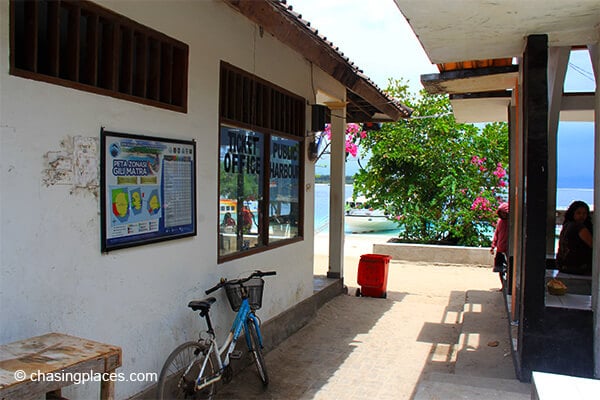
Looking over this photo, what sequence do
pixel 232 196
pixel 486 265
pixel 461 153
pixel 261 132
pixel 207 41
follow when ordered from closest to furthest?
1. pixel 207 41
2. pixel 232 196
3. pixel 261 132
4. pixel 486 265
5. pixel 461 153

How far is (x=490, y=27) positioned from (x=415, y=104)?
1023 centimetres

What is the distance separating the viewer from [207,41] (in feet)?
15.6

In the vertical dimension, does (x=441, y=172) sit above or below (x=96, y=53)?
below

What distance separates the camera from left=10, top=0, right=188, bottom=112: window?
9.89 feet

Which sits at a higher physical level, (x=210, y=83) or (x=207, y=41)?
(x=207, y=41)

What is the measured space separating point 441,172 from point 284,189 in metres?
8.04

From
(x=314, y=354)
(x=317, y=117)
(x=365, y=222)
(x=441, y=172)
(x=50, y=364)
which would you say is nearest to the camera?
(x=50, y=364)

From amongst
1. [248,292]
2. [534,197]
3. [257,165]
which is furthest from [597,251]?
[257,165]

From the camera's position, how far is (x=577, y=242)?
243 inches

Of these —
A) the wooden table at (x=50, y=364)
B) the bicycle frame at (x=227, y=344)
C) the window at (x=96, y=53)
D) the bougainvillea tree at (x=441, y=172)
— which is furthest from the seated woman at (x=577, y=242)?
the bougainvillea tree at (x=441, y=172)

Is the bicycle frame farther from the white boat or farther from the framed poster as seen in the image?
the white boat

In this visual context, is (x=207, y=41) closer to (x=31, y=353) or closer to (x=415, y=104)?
(x=31, y=353)

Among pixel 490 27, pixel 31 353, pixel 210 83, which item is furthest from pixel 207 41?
pixel 31 353

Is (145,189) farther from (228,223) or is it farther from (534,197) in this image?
(534,197)
